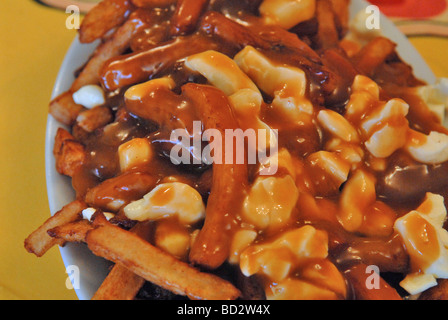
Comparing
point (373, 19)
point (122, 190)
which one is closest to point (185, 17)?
point (122, 190)

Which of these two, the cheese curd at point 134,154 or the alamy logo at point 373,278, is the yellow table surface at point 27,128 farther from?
the alamy logo at point 373,278

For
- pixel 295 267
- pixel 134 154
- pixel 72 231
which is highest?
pixel 134 154

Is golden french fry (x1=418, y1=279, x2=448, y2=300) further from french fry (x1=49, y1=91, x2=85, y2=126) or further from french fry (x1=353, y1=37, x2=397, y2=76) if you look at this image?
french fry (x1=49, y1=91, x2=85, y2=126)

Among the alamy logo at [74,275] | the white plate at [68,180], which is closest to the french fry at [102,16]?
the white plate at [68,180]

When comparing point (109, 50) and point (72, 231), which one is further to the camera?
point (109, 50)

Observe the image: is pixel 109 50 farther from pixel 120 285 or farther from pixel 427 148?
pixel 427 148

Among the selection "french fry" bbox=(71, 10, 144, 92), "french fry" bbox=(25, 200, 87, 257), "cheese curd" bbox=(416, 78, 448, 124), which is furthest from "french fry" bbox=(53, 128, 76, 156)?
"cheese curd" bbox=(416, 78, 448, 124)
